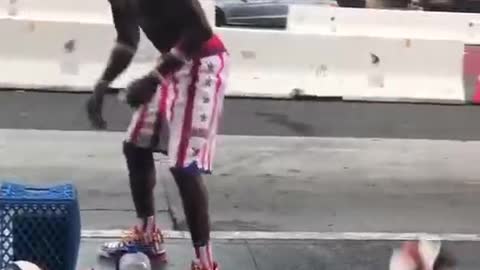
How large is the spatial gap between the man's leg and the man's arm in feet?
1.73

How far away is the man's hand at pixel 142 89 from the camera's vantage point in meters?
4.81

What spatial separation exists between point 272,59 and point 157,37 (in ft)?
21.2

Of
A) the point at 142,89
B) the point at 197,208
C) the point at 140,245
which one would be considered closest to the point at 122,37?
the point at 142,89

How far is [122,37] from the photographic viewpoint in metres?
4.95

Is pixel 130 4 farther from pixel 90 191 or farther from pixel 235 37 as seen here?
pixel 235 37

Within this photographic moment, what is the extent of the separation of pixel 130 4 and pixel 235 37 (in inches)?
259

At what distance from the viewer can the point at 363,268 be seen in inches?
229

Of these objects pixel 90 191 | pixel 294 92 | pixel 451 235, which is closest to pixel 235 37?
pixel 294 92

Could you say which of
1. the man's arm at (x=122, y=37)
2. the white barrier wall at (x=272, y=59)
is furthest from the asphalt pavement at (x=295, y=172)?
the man's arm at (x=122, y=37)

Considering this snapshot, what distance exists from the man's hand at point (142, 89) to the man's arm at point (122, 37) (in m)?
0.17

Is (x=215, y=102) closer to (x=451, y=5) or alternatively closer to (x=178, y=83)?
(x=178, y=83)

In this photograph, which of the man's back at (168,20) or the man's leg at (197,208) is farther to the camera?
the man's leg at (197,208)

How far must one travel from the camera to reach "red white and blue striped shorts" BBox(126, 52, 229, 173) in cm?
495

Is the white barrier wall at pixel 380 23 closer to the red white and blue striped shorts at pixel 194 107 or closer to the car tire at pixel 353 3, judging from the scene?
the car tire at pixel 353 3
